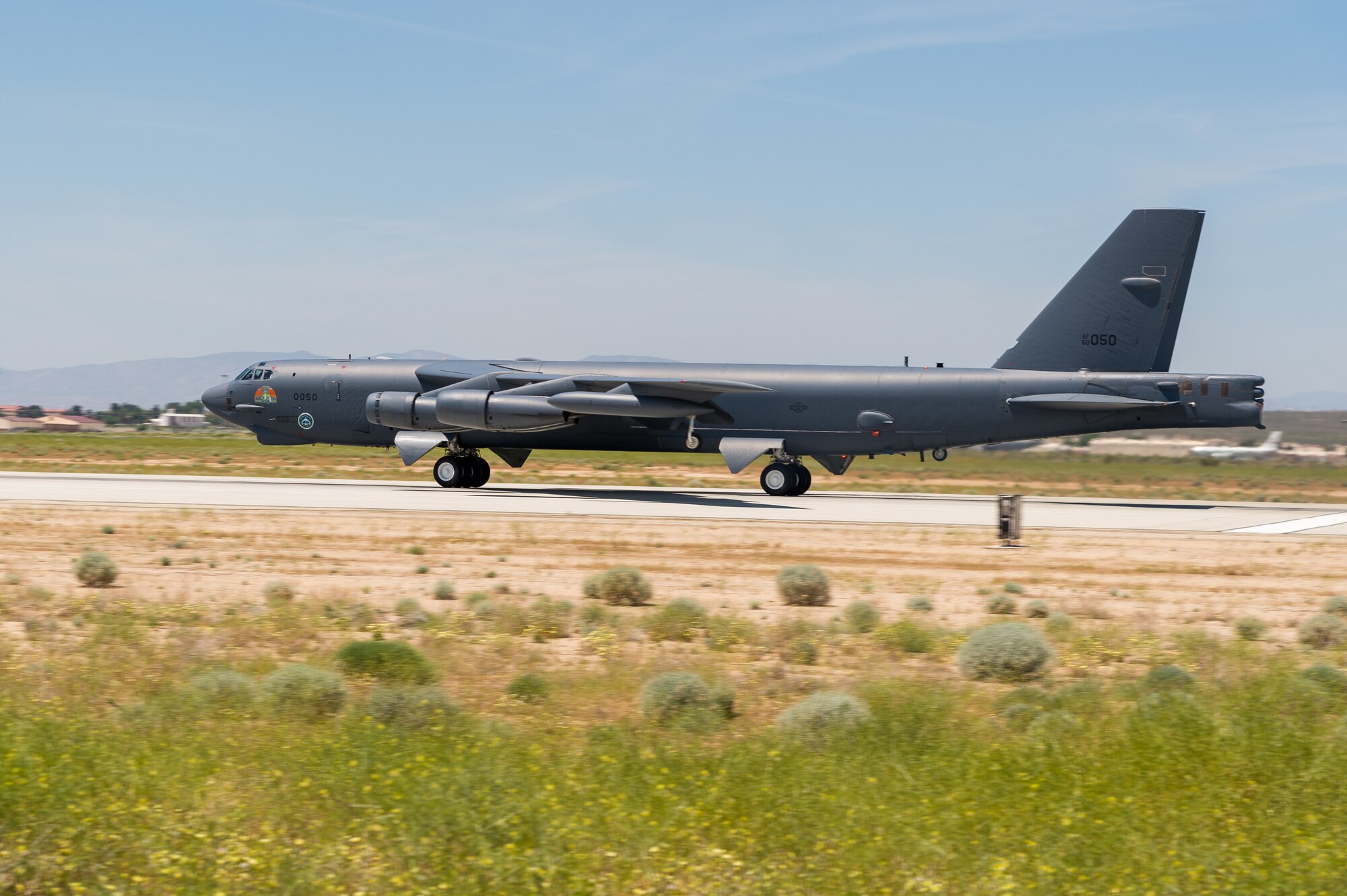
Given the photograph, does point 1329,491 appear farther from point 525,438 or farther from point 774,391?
point 525,438

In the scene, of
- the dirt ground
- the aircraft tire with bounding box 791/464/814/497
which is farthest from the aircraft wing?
the dirt ground

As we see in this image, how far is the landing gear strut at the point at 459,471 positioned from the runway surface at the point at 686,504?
1.43 feet

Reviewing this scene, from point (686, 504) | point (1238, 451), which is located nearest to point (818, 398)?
point (686, 504)

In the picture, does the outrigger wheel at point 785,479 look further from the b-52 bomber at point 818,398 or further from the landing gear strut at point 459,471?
the landing gear strut at point 459,471

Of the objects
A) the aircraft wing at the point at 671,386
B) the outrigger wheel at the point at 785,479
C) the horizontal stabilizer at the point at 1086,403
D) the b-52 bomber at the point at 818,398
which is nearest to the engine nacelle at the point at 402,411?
the b-52 bomber at the point at 818,398

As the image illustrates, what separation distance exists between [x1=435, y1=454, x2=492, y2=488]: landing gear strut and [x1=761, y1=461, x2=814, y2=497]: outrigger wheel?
8473 mm

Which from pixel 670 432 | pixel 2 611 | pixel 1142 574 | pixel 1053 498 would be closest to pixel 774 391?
pixel 670 432

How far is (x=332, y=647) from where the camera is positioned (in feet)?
37.8

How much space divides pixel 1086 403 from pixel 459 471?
17.4 meters

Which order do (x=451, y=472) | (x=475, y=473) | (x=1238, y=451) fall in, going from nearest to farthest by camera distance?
1. (x=451, y=472)
2. (x=475, y=473)
3. (x=1238, y=451)

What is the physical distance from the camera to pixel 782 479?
33906mm

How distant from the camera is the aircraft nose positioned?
37188 mm

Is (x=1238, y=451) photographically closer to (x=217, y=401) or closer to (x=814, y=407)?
(x=814, y=407)

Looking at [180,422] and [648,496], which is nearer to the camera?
[648,496]
